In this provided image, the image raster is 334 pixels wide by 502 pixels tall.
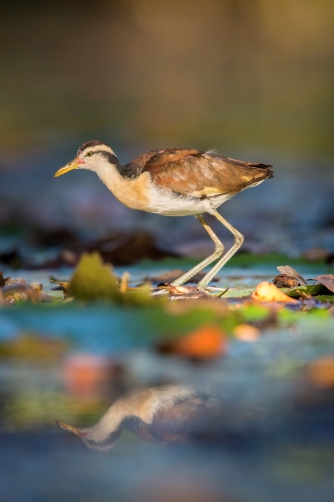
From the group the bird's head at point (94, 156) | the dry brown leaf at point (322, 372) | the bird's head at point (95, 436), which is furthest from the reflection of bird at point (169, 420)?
the bird's head at point (94, 156)

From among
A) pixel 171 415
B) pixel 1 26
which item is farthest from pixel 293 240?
pixel 1 26

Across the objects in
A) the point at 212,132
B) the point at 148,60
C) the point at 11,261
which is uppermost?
the point at 148,60

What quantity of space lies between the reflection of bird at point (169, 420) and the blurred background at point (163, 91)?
7.00 metres

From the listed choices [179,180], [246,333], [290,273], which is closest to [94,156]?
[179,180]

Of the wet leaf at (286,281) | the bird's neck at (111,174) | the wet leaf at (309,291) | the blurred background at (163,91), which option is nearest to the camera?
the wet leaf at (309,291)

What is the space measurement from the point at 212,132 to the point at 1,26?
550 cm

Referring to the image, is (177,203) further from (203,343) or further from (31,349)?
(31,349)

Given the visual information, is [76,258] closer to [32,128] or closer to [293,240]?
[293,240]

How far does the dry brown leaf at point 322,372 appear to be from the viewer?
304 cm

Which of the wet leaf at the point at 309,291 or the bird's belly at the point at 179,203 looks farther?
the bird's belly at the point at 179,203

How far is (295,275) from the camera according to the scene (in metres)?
5.34

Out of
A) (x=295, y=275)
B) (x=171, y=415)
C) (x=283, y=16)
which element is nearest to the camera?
(x=171, y=415)

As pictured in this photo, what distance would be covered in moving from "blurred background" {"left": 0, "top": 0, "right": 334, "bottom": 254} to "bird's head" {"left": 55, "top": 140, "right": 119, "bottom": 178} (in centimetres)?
356

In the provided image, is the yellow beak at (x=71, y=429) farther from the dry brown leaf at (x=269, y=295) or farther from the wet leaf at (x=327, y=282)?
the wet leaf at (x=327, y=282)
